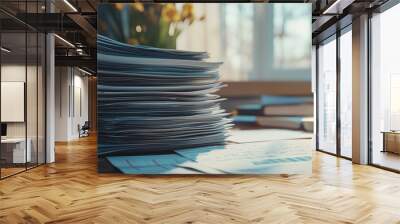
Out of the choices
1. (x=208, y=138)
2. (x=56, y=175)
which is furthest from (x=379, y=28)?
(x=56, y=175)

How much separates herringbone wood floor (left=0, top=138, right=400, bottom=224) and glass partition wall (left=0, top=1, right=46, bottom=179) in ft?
1.61

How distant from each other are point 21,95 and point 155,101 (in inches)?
95.5

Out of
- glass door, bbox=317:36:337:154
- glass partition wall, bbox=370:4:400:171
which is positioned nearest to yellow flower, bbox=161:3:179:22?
glass partition wall, bbox=370:4:400:171

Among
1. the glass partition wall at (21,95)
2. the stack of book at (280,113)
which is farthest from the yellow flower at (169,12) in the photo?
the glass partition wall at (21,95)

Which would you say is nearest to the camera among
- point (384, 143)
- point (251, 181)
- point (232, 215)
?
point (232, 215)

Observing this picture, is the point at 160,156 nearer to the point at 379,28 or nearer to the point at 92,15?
the point at 92,15

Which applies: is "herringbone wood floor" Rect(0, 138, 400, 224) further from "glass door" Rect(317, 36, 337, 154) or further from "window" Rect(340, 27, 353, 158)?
"glass door" Rect(317, 36, 337, 154)

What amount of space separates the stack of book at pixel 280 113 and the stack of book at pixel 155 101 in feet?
1.07

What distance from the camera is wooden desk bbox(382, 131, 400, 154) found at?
664 cm

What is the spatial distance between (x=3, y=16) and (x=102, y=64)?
5.49 feet

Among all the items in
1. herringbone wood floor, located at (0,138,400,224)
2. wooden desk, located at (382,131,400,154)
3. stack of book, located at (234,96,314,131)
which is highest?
stack of book, located at (234,96,314,131)

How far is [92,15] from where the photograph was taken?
24.9 ft

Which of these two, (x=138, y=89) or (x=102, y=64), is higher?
(x=102, y=64)

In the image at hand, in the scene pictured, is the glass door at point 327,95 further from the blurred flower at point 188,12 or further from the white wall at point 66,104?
the white wall at point 66,104
